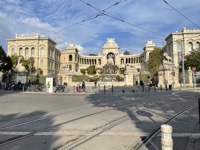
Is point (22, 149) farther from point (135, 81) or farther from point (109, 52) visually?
point (109, 52)

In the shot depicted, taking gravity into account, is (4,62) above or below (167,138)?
above

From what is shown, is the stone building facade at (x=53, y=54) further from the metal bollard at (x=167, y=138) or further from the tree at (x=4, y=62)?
the metal bollard at (x=167, y=138)

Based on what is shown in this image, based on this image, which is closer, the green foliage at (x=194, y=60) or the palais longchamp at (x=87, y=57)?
the green foliage at (x=194, y=60)

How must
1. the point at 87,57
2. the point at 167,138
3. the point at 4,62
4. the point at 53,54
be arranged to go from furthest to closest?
the point at 87,57 → the point at 53,54 → the point at 4,62 → the point at 167,138

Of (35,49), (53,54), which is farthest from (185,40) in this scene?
(35,49)

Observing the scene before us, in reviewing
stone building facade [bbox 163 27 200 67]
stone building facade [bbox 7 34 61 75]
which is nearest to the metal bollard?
stone building facade [bbox 163 27 200 67]

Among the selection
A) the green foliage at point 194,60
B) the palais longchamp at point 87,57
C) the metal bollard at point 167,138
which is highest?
the palais longchamp at point 87,57

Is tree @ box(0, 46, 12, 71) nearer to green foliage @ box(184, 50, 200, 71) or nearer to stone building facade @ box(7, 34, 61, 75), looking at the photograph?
stone building facade @ box(7, 34, 61, 75)

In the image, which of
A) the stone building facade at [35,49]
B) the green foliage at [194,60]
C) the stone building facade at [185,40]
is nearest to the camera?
the green foliage at [194,60]

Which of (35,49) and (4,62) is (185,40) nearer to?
(35,49)

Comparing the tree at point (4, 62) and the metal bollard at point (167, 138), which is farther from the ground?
the tree at point (4, 62)

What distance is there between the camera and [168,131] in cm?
329

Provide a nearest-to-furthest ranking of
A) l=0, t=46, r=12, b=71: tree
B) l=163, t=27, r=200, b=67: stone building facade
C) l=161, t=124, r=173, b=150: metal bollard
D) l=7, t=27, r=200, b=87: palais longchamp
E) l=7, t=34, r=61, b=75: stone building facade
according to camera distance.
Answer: l=161, t=124, r=173, b=150: metal bollard < l=0, t=46, r=12, b=71: tree < l=7, t=27, r=200, b=87: palais longchamp < l=163, t=27, r=200, b=67: stone building facade < l=7, t=34, r=61, b=75: stone building facade

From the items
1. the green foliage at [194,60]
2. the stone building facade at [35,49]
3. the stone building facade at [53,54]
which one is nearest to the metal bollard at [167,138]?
the green foliage at [194,60]
